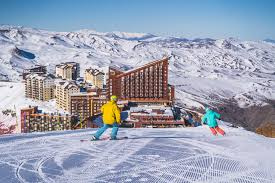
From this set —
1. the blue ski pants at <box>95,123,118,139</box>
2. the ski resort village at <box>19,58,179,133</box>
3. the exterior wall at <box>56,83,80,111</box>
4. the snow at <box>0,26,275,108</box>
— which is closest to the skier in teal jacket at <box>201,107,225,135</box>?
the blue ski pants at <box>95,123,118,139</box>

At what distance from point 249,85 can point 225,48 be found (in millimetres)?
→ 60114

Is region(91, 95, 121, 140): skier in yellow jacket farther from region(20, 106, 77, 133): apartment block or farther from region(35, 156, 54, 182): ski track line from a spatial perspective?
region(20, 106, 77, 133): apartment block

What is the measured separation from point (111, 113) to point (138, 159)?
43.1 inches

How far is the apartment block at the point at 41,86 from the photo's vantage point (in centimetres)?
3784

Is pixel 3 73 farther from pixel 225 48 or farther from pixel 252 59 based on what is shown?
pixel 225 48

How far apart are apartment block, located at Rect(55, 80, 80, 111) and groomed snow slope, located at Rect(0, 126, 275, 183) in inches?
1098

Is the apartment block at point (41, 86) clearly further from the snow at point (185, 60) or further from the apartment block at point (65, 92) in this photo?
the snow at point (185, 60)

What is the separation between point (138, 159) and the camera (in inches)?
169

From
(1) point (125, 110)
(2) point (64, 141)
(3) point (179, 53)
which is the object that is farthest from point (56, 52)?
(2) point (64, 141)

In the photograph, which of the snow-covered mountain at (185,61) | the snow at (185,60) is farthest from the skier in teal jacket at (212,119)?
the snow-covered mountain at (185,61)

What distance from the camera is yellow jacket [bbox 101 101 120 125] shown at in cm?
521

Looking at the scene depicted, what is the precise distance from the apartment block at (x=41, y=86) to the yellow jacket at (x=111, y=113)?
33.1 meters

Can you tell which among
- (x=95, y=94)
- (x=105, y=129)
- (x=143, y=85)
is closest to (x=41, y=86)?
(x=95, y=94)

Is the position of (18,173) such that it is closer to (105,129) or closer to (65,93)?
(105,129)
